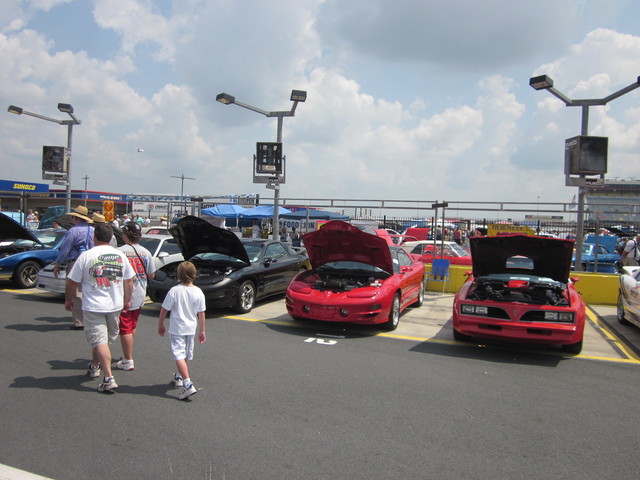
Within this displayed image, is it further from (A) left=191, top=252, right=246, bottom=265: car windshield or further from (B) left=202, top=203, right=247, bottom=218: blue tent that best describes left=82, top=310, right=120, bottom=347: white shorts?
(B) left=202, top=203, right=247, bottom=218: blue tent

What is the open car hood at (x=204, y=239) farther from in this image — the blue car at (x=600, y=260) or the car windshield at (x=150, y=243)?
the blue car at (x=600, y=260)

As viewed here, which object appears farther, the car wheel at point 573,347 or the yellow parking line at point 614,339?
the yellow parking line at point 614,339

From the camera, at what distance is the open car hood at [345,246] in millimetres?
8031

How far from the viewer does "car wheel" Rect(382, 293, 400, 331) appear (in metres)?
7.84

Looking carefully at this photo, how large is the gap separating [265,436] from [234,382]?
1353 millimetres

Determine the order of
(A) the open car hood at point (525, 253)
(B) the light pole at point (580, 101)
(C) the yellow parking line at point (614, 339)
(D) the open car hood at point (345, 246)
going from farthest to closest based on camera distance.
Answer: (B) the light pole at point (580, 101), (D) the open car hood at point (345, 246), (A) the open car hood at point (525, 253), (C) the yellow parking line at point (614, 339)

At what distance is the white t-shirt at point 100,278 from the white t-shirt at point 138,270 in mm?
447

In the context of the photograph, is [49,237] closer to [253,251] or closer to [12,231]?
[12,231]

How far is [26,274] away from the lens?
35.8 feet

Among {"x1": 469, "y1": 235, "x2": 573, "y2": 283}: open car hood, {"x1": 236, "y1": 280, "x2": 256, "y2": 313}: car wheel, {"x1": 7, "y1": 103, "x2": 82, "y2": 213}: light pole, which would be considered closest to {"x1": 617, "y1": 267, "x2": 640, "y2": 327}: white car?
{"x1": 469, "y1": 235, "x2": 573, "y2": 283}: open car hood

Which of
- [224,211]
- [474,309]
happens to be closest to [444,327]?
[474,309]

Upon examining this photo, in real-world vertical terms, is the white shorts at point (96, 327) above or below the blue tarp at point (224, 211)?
below

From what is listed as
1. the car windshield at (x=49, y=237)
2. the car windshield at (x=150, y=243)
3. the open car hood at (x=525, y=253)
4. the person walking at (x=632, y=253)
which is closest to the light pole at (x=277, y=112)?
the car windshield at (x=150, y=243)

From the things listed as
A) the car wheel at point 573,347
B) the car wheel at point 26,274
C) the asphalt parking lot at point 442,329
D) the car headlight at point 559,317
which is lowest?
the asphalt parking lot at point 442,329
